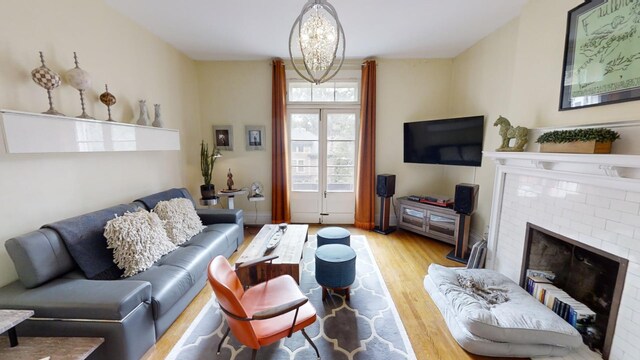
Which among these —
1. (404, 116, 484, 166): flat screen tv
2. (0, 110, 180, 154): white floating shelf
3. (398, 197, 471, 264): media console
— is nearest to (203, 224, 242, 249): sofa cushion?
(0, 110, 180, 154): white floating shelf

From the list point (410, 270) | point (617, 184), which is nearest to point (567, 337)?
point (617, 184)

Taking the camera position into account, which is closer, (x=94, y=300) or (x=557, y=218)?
(x=94, y=300)

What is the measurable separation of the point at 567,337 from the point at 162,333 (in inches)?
117

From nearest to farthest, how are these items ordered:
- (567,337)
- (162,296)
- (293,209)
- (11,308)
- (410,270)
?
(11,308) → (567,337) → (162,296) → (410,270) → (293,209)

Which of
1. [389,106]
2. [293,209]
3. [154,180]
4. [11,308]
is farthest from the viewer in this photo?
[293,209]

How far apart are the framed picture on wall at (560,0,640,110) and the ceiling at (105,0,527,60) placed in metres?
0.87

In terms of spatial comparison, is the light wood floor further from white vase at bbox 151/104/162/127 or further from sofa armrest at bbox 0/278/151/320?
white vase at bbox 151/104/162/127

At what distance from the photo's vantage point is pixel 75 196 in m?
2.14

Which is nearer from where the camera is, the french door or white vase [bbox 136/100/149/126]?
white vase [bbox 136/100/149/126]

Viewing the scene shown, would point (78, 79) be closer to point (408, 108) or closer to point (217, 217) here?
point (217, 217)

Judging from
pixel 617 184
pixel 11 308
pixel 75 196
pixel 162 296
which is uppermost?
pixel 617 184

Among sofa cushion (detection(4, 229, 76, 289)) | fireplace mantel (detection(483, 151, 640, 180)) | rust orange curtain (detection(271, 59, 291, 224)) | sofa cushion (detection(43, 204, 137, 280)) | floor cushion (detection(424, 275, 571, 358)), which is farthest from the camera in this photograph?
rust orange curtain (detection(271, 59, 291, 224))

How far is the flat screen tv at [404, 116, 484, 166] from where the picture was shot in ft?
10.4

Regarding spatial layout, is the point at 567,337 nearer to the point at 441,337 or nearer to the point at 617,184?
the point at 441,337
